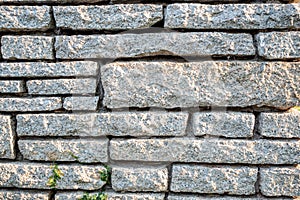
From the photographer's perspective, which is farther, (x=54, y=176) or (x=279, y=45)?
(x=54, y=176)

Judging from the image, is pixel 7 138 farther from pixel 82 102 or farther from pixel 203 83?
pixel 203 83

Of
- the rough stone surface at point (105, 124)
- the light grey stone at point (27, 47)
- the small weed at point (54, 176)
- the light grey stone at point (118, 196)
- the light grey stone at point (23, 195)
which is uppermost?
the light grey stone at point (27, 47)

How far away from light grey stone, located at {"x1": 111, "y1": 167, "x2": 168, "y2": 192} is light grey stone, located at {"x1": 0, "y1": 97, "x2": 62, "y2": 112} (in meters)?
0.46

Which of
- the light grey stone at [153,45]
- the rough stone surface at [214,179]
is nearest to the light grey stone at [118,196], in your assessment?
the rough stone surface at [214,179]

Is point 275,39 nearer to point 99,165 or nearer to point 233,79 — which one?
point 233,79

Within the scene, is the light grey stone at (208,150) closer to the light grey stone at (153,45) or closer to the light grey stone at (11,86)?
the light grey stone at (153,45)

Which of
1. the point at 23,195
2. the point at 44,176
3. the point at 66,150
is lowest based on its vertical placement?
the point at 23,195

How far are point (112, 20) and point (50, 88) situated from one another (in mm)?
474

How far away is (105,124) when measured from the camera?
5.24 feet

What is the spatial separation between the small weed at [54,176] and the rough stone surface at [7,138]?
0.76 feet

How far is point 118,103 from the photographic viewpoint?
159cm

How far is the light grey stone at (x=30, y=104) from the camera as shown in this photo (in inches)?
63.3

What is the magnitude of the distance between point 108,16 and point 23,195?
1.06 m

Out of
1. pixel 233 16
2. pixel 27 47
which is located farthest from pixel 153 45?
pixel 27 47
